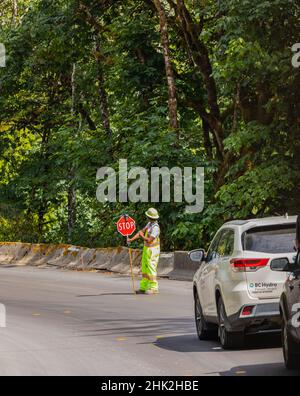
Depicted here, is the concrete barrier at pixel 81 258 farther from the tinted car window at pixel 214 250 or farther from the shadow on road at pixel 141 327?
the tinted car window at pixel 214 250

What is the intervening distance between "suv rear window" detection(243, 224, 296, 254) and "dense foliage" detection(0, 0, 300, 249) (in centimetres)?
1447

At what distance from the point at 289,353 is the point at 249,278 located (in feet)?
7.30

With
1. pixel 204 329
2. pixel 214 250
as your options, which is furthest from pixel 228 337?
pixel 214 250

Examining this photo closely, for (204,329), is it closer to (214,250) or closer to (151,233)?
(214,250)

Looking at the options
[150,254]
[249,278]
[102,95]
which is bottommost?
[150,254]

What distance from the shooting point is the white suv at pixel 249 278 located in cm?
1429

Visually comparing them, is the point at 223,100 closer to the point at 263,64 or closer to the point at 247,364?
the point at 263,64

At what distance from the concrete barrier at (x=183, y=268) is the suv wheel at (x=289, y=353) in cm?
1660

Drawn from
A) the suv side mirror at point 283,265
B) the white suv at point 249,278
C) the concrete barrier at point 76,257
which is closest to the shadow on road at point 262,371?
the suv side mirror at point 283,265

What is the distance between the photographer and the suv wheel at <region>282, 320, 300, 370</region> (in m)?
12.1

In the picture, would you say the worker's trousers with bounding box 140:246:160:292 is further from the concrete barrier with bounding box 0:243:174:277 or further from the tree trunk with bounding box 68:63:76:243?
the tree trunk with bounding box 68:63:76:243

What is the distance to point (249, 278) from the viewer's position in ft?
47.0

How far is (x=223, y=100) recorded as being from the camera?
39.8 meters

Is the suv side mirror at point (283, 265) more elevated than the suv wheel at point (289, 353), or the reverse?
the suv side mirror at point (283, 265)
